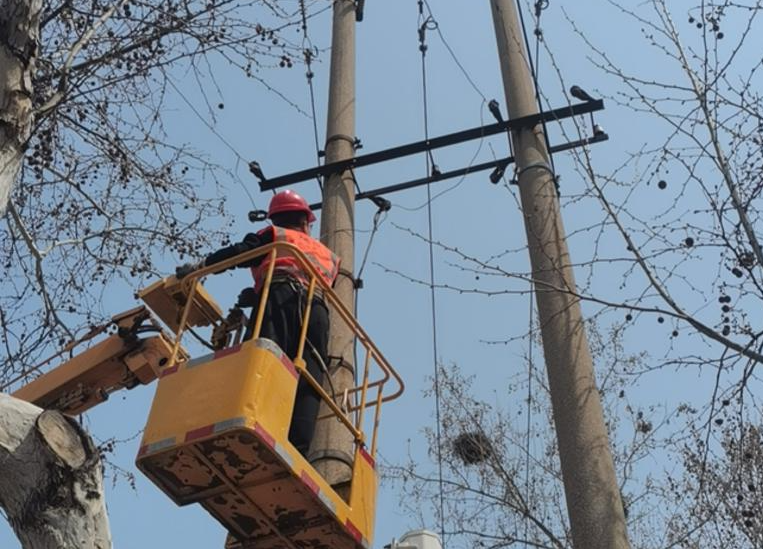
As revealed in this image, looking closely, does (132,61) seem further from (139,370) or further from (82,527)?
(82,527)

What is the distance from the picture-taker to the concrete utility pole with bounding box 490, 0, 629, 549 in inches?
195

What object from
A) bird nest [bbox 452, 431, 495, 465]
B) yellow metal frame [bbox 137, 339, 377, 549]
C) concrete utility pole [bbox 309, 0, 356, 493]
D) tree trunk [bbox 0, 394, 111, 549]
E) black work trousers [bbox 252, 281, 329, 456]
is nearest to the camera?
tree trunk [bbox 0, 394, 111, 549]

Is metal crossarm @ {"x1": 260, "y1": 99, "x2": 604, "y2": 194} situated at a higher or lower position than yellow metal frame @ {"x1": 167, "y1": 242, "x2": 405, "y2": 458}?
higher

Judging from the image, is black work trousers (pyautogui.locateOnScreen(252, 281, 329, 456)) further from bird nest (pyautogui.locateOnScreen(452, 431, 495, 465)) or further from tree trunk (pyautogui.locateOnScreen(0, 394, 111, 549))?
bird nest (pyautogui.locateOnScreen(452, 431, 495, 465))

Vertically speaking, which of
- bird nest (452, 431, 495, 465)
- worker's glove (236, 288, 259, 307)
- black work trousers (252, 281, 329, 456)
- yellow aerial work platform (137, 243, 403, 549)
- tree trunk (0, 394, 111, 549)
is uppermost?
bird nest (452, 431, 495, 465)

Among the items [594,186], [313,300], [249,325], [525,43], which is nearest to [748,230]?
[594,186]

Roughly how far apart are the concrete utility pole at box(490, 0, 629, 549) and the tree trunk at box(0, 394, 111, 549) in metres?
2.47

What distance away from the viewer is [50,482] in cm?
337

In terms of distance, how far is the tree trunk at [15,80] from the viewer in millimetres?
4172

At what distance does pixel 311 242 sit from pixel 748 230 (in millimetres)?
2304

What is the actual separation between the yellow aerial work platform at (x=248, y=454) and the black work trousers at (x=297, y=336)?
20 centimetres

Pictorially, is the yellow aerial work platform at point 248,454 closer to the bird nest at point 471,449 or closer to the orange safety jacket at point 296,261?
the orange safety jacket at point 296,261

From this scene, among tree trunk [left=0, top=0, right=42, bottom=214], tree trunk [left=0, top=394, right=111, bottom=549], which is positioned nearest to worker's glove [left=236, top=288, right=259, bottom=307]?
tree trunk [left=0, top=0, right=42, bottom=214]

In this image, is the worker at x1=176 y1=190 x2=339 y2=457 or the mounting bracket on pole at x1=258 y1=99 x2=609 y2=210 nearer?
the worker at x1=176 y1=190 x2=339 y2=457
